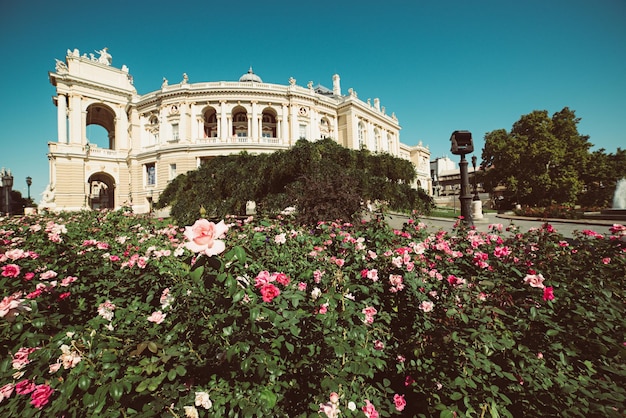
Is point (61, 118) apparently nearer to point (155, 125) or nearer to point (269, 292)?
point (155, 125)

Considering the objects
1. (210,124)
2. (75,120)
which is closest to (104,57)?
(75,120)

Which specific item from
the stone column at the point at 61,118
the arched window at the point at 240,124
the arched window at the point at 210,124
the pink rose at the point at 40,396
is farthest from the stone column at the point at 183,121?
the pink rose at the point at 40,396

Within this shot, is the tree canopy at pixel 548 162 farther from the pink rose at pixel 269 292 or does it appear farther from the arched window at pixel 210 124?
the arched window at pixel 210 124

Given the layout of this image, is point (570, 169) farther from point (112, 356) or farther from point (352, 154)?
point (112, 356)

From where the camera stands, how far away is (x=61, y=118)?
27.5 m

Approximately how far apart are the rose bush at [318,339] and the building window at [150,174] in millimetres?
29781

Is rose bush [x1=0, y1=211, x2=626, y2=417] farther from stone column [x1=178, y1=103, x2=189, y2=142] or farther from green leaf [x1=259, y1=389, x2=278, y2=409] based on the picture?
stone column [x1=178, y1=103, x2=189, y2=142]

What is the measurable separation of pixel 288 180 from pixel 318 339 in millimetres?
10043

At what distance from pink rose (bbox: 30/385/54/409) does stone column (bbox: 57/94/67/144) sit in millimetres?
37494

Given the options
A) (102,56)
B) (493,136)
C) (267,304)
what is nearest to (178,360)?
(267,304)

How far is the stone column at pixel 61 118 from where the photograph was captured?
27.5 m

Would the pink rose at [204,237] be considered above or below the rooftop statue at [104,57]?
below

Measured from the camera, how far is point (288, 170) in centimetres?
1109

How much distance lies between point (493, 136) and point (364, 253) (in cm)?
3487
